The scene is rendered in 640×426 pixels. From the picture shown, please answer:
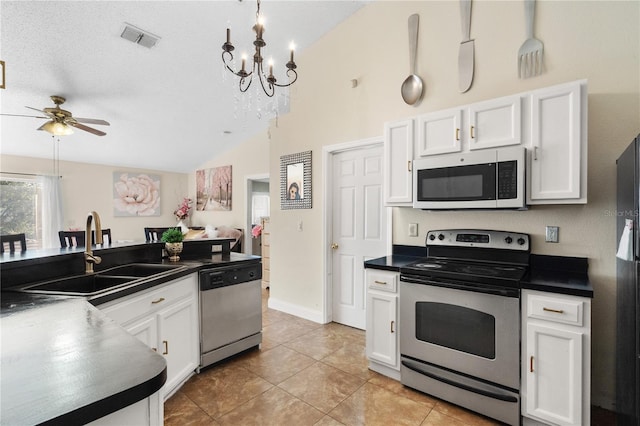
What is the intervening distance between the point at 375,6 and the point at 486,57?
1381 mm

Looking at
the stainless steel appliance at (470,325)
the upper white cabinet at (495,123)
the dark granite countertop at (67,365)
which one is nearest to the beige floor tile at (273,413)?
the stainless steel appliance at (470,325)

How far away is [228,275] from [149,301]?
0.77 meters

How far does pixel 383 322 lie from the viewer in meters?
2.45

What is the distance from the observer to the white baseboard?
3.66 metres

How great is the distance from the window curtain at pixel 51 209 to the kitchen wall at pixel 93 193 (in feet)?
0.50

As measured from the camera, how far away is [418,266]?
2297 mm

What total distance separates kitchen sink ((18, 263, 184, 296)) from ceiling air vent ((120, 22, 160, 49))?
2318 mm

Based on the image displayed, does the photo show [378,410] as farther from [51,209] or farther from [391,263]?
[51,209]

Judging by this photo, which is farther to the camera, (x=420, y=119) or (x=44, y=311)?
(x=420, y=119)

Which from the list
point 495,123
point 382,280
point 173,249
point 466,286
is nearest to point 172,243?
point 173,249

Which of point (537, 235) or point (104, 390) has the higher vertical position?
point (537, 235)

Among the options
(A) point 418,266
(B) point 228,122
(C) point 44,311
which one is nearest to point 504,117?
(A) point 418,266

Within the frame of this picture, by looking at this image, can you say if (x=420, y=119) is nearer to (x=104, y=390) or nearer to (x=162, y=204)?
(x=104, y=390)

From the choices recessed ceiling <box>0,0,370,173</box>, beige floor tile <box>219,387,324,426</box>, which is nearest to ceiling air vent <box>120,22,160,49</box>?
recessed ceiling <box>0,0,370,173</box>
